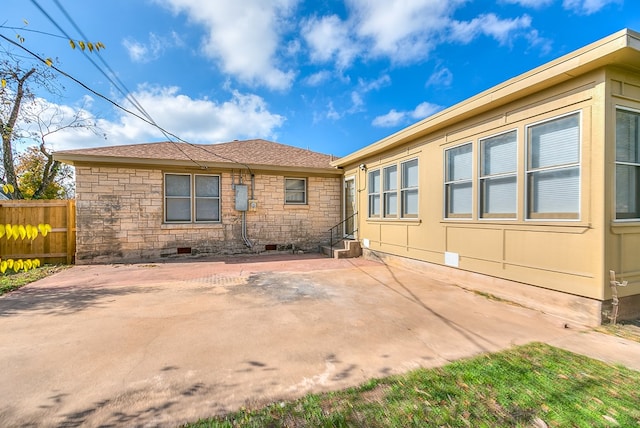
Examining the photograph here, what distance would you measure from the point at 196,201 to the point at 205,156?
1.55 meters

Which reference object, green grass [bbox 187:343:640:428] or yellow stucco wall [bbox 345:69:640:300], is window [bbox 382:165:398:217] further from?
green grass [bbox 187:343:640:428]

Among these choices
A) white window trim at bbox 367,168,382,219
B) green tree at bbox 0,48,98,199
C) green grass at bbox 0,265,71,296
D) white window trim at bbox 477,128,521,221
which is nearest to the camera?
white window trim at bbox 477,128,521,221

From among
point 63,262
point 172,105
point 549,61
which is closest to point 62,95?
point 172,105

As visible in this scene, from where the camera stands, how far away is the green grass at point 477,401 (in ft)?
5.98

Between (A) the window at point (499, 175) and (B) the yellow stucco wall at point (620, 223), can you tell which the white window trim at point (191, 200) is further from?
(B) the yellow stucco wall at point (620, 223)

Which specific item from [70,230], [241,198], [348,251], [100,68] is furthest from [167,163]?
[348,251]

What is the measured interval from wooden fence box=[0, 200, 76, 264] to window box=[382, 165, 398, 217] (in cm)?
908

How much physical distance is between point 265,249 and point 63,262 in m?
5.79

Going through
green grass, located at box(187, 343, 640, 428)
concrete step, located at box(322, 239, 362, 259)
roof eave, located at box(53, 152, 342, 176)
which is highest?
roof eave, located at box(53, 152, 342, 176)

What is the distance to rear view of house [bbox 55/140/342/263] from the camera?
8.09 m

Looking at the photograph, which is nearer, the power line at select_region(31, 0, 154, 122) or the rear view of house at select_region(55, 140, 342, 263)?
the power line at select_region(31, 0, 154, 122)

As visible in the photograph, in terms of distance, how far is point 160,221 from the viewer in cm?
865

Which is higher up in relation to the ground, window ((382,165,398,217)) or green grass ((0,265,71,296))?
window ((382,165,398,217))

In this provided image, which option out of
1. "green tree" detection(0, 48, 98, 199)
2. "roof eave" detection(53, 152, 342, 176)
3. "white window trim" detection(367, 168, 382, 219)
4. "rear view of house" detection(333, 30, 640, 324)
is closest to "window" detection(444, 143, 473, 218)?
"rear view of house" detection(333, 30, 640, 324)
